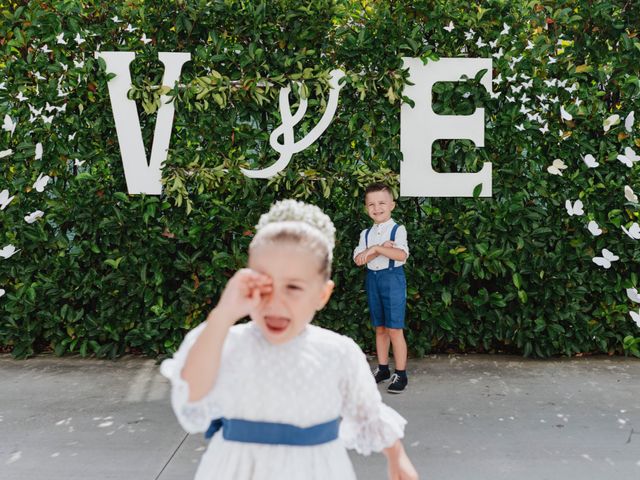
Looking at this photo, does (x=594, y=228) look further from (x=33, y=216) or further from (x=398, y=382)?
(x=33, y=216)

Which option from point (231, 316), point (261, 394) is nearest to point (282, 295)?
point (231, 316)

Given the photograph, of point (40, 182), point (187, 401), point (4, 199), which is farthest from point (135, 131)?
point (187, 401)

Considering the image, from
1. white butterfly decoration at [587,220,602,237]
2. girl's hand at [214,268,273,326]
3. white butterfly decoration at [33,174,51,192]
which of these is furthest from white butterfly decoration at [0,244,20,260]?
white butterfly decoration at [587,220,602,237]

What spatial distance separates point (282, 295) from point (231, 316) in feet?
0.46

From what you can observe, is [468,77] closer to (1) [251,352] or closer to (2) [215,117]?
(2) [215,117]

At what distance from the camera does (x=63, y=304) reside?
5.26 m

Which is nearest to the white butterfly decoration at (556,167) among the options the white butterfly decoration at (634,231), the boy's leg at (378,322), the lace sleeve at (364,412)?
the white butterfly decoration at (634,231)

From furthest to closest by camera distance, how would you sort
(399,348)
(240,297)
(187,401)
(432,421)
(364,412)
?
(399,348) < (432,421) < (364,412) < (187,401) < (240,297)

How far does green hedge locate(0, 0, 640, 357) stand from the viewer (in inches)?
194

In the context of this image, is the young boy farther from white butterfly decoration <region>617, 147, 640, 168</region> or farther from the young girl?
the young girl

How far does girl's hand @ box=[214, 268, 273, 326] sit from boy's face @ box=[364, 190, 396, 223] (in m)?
2.87

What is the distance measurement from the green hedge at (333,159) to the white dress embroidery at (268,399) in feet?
10.6

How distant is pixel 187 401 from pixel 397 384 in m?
2.94

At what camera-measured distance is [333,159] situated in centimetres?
508
